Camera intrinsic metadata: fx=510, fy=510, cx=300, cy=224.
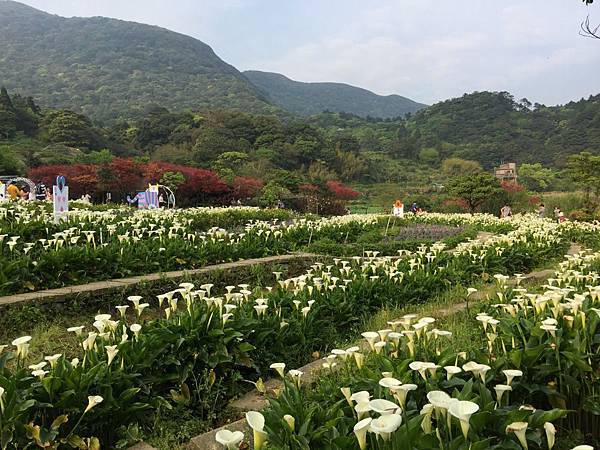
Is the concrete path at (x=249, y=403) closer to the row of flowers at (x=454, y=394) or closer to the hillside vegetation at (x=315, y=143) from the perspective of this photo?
the row of flowers at (x=454, y=394)

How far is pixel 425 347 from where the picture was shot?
Answer: 3.64 m

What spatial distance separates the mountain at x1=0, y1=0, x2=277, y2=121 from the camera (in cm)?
12075

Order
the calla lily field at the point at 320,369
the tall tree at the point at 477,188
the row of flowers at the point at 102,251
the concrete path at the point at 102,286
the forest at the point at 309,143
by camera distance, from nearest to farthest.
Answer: the calla lily field at the point at 320,369
the concrete path at the point at 102,286
the row of flowers at the point at 102,251
the tall tree at the point at 477,188
the forest at the point at 309,143

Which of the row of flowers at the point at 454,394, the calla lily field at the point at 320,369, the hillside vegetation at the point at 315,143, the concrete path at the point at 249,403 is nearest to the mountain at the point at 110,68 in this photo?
the hillside vegetation at the point at 315,143

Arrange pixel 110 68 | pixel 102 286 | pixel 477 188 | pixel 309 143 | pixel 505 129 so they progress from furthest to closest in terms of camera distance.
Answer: pixel 110 68, pixel 505 129, pixel 309 143, pixel 477 188, pixel 102 286

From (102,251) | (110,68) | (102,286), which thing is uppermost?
(110,68)

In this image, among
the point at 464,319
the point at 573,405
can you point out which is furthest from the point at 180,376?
the point at 464,319

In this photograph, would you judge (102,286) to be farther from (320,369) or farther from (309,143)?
(309,143)

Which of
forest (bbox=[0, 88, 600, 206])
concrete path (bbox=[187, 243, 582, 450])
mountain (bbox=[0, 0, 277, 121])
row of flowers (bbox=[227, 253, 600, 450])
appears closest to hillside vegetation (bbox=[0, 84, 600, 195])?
forest (bbox=[0, 88, 600, 206])

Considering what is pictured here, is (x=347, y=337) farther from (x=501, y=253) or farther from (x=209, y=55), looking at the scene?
(x=209, y=55)

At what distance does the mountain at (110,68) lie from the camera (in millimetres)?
120750

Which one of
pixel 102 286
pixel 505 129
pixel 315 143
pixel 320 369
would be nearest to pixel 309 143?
pixel 315 143

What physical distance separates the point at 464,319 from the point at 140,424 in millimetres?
3815

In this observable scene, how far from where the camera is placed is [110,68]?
483 feet
